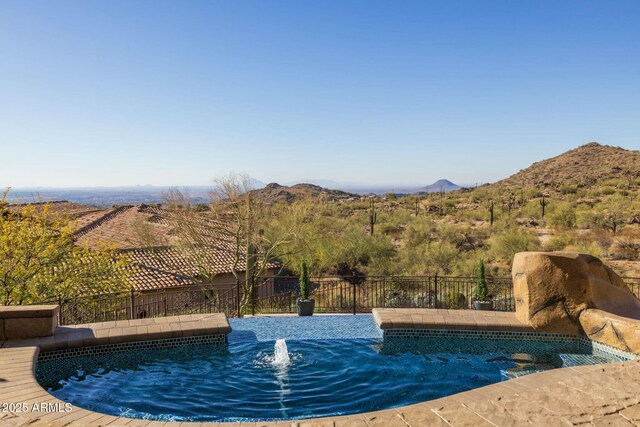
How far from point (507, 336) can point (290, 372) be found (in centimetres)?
479

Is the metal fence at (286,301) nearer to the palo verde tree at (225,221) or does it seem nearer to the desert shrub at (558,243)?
the palo verde tree at (225,221)

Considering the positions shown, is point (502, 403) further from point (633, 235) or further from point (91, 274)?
point (633, 235)

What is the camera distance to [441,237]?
31.0 m

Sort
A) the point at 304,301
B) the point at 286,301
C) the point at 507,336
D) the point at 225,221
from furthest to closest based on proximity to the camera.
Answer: the point at 225,221 → the point at 286,301 → the point at 304,301 → the point at 507,336

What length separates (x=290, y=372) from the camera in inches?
345

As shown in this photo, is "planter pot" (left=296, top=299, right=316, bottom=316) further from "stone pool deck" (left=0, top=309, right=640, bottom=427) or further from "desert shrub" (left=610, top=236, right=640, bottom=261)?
"desert shrub" (left=610, top=236, right=640, bottom=261)

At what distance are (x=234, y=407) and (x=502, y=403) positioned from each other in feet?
12.6

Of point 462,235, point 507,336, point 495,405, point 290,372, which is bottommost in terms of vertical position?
point 290,372

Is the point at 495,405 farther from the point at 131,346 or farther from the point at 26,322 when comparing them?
the point at 26,322

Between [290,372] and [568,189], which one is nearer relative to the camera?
[290,372]

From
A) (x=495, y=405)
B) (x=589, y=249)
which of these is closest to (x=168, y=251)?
(x=589, y=249)

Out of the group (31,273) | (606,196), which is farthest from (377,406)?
(606,196)

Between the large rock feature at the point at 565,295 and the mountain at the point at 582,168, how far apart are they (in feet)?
156

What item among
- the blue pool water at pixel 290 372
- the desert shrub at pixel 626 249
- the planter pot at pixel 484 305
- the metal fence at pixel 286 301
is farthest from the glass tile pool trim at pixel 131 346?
the desert shrub at pixel 626 249
